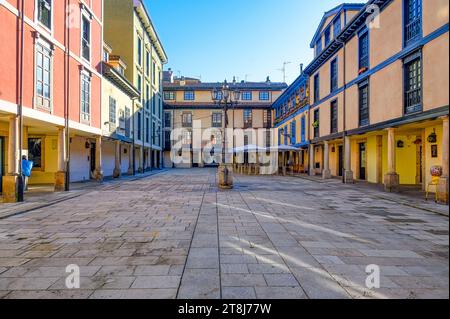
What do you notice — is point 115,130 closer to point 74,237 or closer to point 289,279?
point 74,237

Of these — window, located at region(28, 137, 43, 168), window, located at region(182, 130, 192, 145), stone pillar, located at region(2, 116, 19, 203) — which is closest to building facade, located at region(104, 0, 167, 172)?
window, located at region(28, 137, 43, 168)

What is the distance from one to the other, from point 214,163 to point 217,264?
38.7 metres

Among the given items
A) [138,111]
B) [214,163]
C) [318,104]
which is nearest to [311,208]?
[318,104]

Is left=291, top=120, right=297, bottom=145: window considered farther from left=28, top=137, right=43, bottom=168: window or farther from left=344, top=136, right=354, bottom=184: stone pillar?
left=28, top=137, right=43, bottom=168: window

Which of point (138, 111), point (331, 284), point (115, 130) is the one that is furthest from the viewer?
point (138, 111)

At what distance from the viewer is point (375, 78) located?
13.4m

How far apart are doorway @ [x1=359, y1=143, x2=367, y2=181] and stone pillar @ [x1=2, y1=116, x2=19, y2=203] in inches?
739

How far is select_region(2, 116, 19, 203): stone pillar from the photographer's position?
350 inches

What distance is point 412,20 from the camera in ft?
34.9

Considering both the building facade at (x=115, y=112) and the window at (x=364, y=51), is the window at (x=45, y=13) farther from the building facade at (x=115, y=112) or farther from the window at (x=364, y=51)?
the window at (x=364, y=51)

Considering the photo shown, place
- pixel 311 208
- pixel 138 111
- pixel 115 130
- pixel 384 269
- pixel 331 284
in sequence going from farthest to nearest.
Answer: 1. pixel 138 111
2. pixel 115 130
3. pixel 311 208
4. pixel 384 269
5. pixel 331 284

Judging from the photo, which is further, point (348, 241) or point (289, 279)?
point (348, 241)

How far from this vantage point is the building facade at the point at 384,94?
9.65m

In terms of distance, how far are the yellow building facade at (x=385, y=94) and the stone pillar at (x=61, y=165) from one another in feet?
45.9
